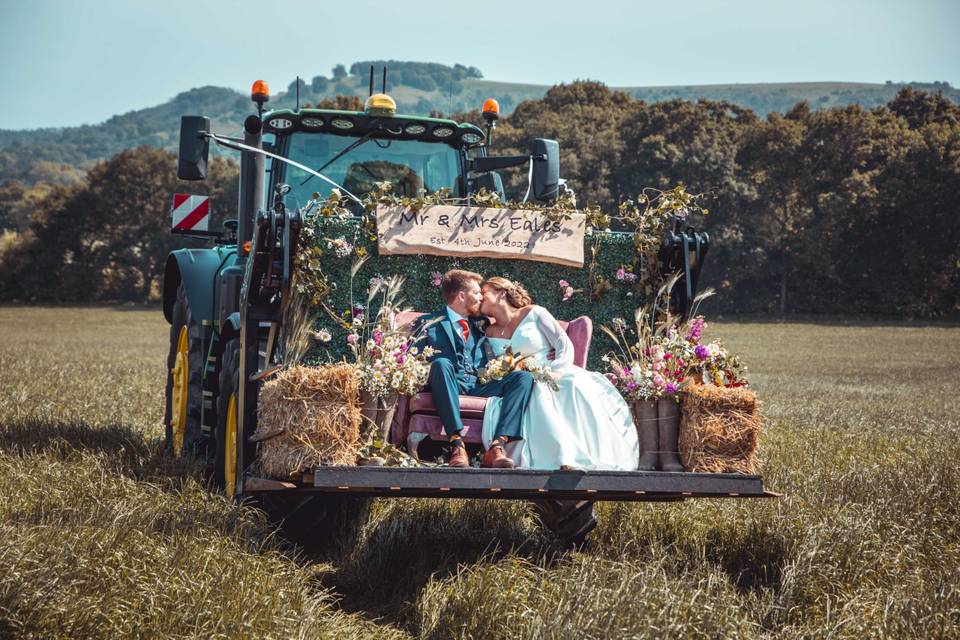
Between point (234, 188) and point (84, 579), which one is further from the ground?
point (234, 188)

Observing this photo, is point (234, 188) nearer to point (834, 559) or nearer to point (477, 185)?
point (477, 185)

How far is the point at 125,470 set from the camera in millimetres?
7633

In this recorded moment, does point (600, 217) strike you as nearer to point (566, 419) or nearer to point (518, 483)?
point (566, 419)

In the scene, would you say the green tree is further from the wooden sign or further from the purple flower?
the purple flower

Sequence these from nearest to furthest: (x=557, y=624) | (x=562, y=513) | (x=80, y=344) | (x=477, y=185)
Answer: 1. (x=557, y=624)
2. (x=562, y=513)
3. (x=477, y=185)
4. (x=80, y=344)

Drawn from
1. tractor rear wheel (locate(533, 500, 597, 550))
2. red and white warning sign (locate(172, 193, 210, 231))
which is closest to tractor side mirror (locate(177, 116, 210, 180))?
red and white warning sign (locate(172, 193, 210, 231))

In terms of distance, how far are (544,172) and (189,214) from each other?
3445 millimetres

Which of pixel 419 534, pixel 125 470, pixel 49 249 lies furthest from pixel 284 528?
pixel 49 249

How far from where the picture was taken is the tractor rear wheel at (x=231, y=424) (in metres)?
6.58

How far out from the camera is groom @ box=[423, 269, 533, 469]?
5.93 metres

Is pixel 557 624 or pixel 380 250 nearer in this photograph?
pixel 557 624

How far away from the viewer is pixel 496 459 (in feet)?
19.1

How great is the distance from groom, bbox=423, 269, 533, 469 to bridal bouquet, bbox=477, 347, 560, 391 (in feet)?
0.22

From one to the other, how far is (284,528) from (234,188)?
161 ft
